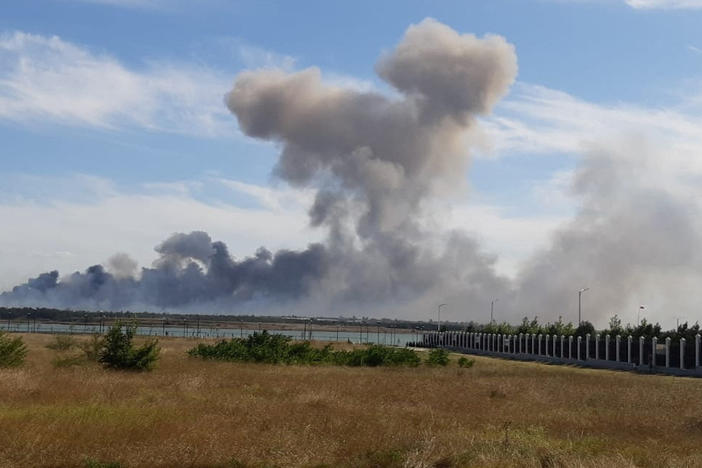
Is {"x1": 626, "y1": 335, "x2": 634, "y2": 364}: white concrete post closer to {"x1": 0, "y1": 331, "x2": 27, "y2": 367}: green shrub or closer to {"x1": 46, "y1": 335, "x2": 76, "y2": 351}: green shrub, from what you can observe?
{"x1": 46, "y1": 335, "x2": 76, "y2": 351}: green shrub

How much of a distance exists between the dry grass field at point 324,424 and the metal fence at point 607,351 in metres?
38.5

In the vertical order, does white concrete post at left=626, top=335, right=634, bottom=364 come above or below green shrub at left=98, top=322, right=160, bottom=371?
below

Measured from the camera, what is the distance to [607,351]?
84.7 m

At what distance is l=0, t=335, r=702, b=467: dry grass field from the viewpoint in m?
15.8

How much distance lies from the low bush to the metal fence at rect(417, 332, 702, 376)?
26340 millimetres

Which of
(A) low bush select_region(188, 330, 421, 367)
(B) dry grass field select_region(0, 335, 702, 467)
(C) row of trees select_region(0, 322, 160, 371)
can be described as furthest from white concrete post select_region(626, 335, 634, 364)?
(C) row of trees select_region(0, 322, 160, 371)

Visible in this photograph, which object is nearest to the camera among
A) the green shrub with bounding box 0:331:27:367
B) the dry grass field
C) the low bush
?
the dry grass field

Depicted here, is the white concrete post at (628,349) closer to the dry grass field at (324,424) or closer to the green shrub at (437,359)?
the green shrub at (437,359)

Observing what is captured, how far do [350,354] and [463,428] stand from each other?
39659mm

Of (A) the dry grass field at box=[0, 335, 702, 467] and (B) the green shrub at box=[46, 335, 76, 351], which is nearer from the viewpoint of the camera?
(A) the dry grass field at box=[0, 335, 702, 467]

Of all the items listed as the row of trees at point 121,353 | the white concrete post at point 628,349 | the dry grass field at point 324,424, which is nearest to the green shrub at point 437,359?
the white concrete post at point 628,349

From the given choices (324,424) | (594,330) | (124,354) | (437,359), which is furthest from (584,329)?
(324,424)

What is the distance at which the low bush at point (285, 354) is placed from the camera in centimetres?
5581

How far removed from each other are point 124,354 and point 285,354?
1852cm
